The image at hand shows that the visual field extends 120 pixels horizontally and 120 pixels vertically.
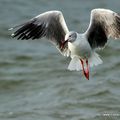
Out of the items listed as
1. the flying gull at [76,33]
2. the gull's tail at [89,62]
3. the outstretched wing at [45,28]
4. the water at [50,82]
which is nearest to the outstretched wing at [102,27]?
the flying gull at [76,33]

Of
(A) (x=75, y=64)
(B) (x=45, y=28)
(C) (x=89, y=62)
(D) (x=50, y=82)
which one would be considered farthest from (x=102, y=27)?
(D) (x=50, y=82)

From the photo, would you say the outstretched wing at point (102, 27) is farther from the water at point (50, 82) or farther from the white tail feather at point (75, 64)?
the water at point (50, 82)

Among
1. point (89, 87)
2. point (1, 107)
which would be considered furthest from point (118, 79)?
point (1, 107)

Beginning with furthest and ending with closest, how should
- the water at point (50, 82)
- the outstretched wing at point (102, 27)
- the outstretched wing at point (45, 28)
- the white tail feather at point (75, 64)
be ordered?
the water at point (50, 82)
the white tail feather at point (75, 64)
the outstretched wing at point (45, 28)
the outstretched wing at point (102, 27)

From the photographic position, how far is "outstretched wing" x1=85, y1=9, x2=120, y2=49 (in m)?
8.86

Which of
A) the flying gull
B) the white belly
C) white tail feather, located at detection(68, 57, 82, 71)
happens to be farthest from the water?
the white belly

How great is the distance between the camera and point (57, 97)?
40.6 feet

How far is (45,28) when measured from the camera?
9.20 metres

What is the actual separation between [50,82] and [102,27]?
4131mm

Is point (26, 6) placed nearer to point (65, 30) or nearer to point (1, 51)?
point (1, 51)

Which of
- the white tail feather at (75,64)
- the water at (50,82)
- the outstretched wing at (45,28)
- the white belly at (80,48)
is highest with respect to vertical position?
the outstretched wing at (45,28)

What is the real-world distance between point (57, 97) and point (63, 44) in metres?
3.33

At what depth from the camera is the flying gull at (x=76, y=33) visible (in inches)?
346

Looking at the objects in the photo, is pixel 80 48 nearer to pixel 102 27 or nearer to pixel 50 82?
pixel 102 27
